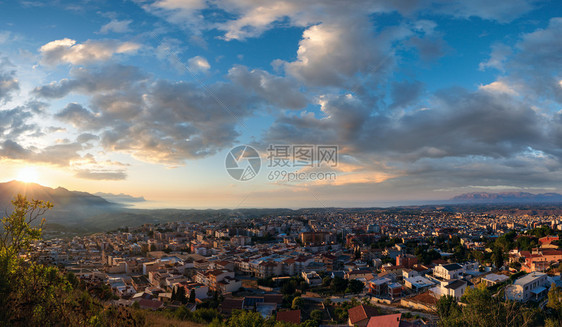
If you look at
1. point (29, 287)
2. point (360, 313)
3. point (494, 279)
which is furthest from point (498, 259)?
point (29, 287)

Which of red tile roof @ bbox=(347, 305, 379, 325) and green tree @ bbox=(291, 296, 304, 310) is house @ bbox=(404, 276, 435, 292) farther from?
green tree @ bbox=(291, 296, 304, 310)

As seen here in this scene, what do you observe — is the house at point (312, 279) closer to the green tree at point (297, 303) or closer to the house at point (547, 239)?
Answer: the green tree at point (297, 303)

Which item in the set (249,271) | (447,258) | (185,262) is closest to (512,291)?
(447,258)

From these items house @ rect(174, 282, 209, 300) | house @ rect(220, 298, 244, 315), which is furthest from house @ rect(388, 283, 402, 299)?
house @ rect(174, 282, 209, 300)

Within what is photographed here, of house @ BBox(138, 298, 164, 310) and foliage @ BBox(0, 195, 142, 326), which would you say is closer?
foliage @ BBox(0, 195, 142, 326)

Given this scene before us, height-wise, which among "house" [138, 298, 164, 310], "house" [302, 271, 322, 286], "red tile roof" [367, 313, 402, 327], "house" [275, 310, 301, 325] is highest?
"red tile roof" [367, 313, 402, 327]

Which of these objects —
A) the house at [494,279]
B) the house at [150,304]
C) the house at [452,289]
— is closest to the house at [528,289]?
the house at [494,279]
